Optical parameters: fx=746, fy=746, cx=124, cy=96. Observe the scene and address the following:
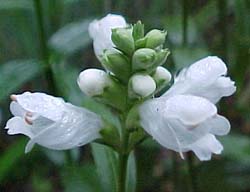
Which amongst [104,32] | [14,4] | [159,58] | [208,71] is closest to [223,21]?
[14,4]

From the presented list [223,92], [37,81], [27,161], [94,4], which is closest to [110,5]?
[94,4]

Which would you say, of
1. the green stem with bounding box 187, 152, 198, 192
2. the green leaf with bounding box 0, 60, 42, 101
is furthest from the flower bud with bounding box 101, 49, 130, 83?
the green stem with bounding box 187, 152, 198, 192

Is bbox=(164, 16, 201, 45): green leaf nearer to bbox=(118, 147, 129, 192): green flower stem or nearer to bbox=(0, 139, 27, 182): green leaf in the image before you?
bbox=(0, 139, 27, 182): green leaf

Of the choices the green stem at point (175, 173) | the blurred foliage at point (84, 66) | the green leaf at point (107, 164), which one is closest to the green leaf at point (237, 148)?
the blurred foliage at point (84, 66)

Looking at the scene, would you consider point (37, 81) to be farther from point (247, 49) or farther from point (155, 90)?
point (155, 90)

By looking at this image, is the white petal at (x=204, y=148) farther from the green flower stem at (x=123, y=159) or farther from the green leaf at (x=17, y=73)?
the green leaf at (x=17, y=73)

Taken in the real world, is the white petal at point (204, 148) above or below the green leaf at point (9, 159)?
above

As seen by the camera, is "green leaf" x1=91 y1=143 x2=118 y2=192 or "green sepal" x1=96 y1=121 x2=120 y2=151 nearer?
"green sepal" x1=96 y1=121 x2=120 y2=151
